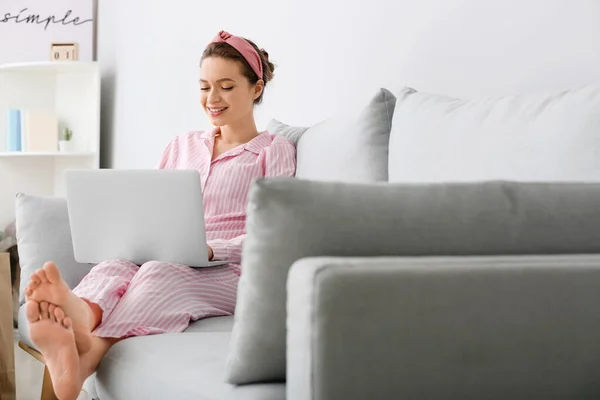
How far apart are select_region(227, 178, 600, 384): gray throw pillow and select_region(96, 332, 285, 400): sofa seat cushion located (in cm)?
6

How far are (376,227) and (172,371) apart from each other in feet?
1.50

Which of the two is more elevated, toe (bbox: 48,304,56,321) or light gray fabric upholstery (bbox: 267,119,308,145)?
light gray fabric upholstery (bbox: 267,119,308,145)

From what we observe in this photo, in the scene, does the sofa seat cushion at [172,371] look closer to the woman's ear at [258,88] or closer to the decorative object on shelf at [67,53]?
the woman's ear at [258,88]

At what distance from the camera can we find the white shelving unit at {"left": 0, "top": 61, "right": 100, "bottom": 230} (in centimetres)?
446

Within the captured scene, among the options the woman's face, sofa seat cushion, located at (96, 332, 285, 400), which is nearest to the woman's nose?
the woman's face

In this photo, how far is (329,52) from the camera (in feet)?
8.96

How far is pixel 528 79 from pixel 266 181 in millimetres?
→ 1093

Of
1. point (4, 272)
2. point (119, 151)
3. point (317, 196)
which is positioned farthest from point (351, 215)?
point (119, 151)

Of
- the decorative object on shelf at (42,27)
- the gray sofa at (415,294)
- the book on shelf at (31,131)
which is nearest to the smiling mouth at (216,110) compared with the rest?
the gray sofa at (415,294)

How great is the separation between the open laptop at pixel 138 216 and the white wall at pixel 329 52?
769 mm

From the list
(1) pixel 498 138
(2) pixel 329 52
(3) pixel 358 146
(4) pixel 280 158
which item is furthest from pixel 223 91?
(1) pixel 498 138

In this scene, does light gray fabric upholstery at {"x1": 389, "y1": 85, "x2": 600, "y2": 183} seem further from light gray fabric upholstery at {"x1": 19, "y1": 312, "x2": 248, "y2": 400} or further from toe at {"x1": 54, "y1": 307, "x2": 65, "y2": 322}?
toe at {"x1": 54, "y1": 307, "x2": 65, "y2": 322}

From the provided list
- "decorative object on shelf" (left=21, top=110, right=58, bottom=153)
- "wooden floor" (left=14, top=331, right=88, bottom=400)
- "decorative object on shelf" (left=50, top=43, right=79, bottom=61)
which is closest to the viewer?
"wooden floor" (left=14, top=331, right=88, bottom=400)

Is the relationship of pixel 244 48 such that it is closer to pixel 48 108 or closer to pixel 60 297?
pixel 60 297
